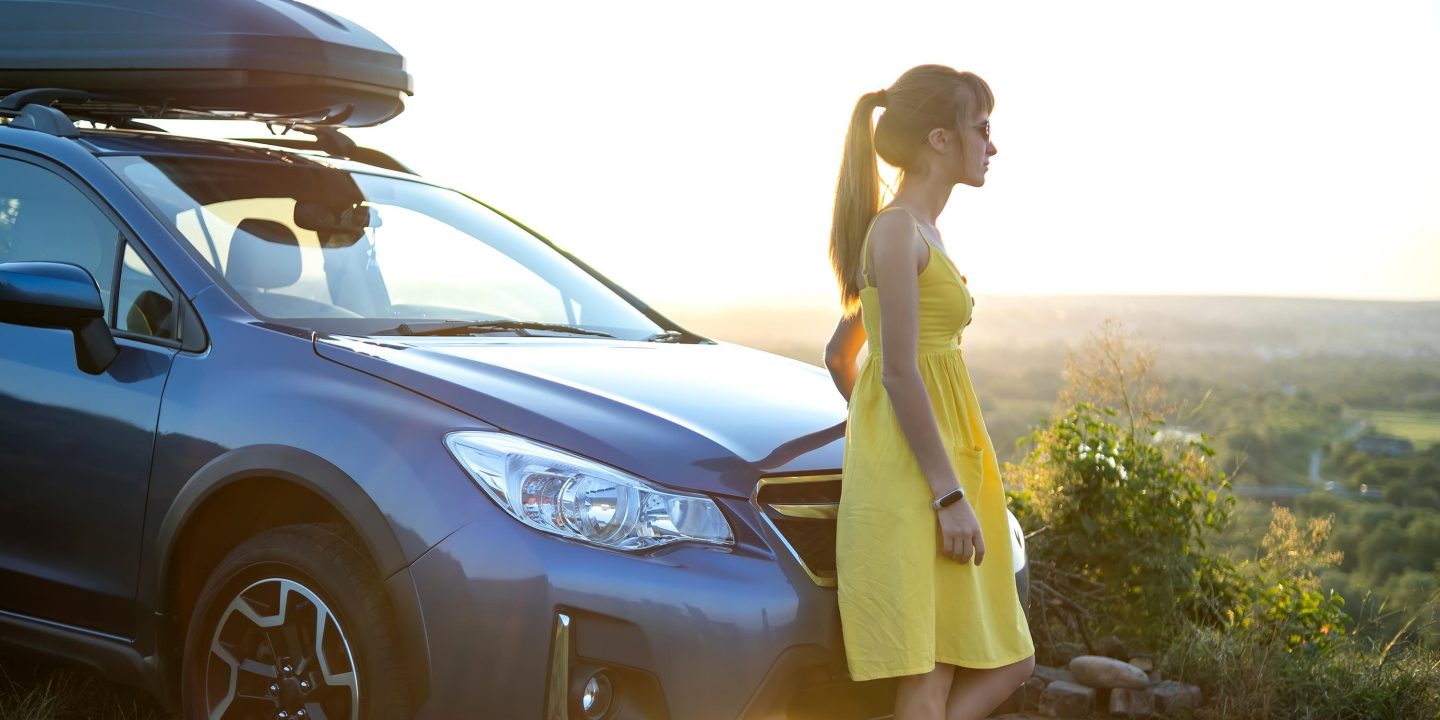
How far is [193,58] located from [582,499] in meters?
2.14

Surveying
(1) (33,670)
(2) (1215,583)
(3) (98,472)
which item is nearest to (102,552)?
(3) (98,472)

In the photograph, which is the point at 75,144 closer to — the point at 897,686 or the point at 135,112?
the point at 135,112

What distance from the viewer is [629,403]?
3.00 metres

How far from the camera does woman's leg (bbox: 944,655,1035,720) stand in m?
3.02

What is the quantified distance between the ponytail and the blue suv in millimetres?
433

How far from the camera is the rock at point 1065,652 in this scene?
5129 mm

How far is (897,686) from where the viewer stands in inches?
117

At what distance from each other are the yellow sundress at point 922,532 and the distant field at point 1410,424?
18.0 metres

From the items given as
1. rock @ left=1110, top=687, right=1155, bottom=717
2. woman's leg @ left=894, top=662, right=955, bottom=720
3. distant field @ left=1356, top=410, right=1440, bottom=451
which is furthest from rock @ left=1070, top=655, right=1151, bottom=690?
distant field @ left=1356, top=410, right=1440, bottom=451

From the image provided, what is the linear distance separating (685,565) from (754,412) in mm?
665

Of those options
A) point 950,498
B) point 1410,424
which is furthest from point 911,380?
point 1410,424

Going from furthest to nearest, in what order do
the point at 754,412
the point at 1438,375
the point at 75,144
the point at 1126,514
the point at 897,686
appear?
the point at 1438,375, the point at 1126,514, the point at 75,144, the point at 754,412, the point at 897,686

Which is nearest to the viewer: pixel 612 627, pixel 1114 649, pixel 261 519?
pixel 612 627

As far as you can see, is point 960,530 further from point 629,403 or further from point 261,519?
point 261,519
